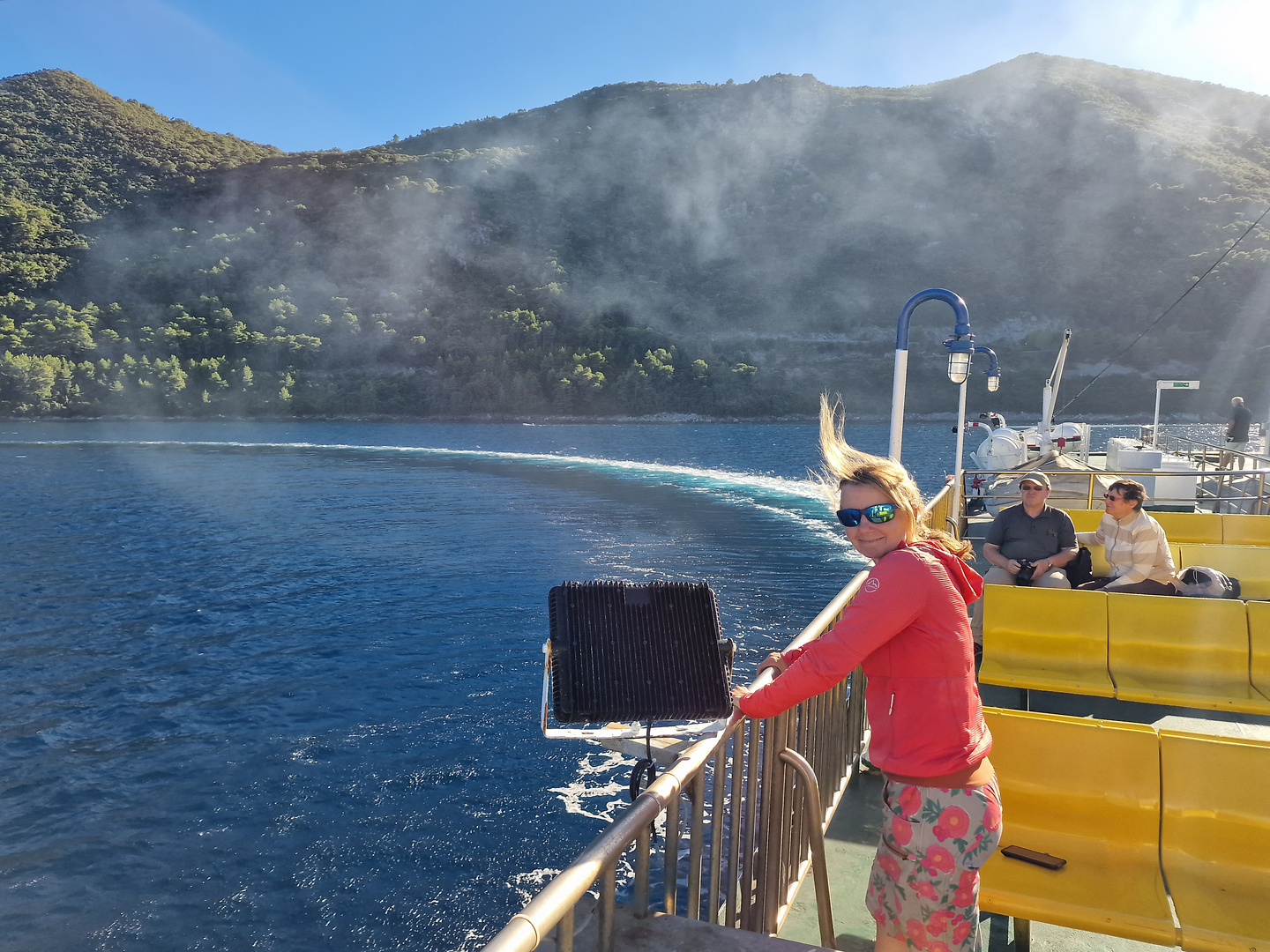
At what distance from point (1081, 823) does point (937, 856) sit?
1.27 metres

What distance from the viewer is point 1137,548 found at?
5906 mm

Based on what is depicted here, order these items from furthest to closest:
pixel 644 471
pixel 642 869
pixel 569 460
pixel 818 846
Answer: pixel 569 460, pixel 644 471, pixel 818 846, pixel 642 869

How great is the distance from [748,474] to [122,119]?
160275 mm

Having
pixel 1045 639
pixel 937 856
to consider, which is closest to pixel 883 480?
pixel 937 856

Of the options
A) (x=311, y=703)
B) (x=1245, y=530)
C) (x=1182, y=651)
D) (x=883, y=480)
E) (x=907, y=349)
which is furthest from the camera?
(x=311, y=703)

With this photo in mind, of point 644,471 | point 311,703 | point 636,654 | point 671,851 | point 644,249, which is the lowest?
point 311,703

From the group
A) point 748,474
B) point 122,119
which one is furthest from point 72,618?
point 122,119

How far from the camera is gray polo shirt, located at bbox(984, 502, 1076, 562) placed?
21.6 feet

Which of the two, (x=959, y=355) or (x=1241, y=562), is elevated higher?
(x=959, y=355)

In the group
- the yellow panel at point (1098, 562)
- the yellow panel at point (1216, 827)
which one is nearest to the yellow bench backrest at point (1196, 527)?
the yellow panel at point (1098, 562)

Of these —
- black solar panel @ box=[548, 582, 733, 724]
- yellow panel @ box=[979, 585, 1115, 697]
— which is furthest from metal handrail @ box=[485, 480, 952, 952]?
yellow panel @ box=[979, 585, 1115, 697]

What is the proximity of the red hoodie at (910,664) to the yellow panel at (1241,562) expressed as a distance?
5.66m

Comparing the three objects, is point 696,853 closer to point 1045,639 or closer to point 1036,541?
point 1045,639

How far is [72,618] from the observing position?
15.3 m
